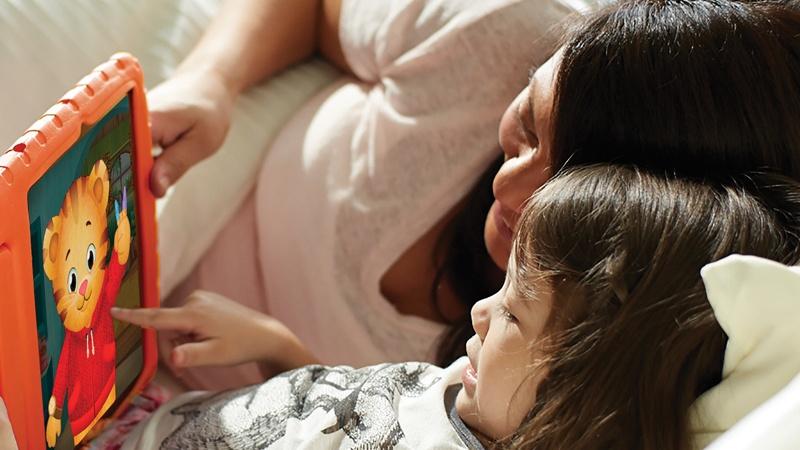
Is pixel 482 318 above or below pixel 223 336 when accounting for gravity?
above

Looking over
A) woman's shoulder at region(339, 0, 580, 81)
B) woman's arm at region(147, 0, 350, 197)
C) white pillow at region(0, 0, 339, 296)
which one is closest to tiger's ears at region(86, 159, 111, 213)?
woman's arm at region(147, 0, 350, 197)

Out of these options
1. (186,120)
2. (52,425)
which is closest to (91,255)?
(52,425)

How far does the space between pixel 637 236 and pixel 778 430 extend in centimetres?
14

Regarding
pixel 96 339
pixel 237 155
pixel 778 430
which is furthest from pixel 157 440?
pixel 778 430

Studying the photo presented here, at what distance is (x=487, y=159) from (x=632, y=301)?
45cm

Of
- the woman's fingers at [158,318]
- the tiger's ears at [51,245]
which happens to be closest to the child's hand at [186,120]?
the woman's fingers at [158,318]

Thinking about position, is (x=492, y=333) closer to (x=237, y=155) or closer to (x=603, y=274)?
(x=603, y=274)

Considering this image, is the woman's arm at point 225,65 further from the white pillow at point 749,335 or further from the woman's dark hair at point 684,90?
the white pillow at point 749,335

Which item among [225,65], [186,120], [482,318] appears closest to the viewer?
[482,318]

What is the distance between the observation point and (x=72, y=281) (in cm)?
78

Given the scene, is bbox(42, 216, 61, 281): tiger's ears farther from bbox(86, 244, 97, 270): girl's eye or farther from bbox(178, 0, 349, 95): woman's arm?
bbox(178, 0, 349, 95): woman's arm

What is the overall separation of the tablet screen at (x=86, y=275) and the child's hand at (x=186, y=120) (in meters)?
0.10

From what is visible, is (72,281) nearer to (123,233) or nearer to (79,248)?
(79,248)

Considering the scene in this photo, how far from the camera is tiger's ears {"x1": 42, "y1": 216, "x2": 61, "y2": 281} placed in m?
0.73
